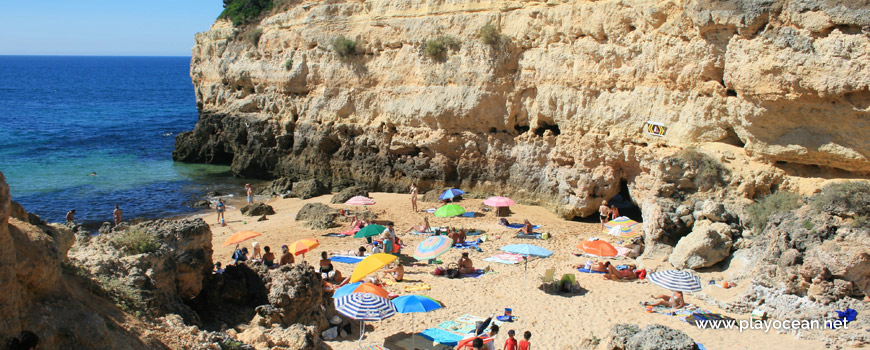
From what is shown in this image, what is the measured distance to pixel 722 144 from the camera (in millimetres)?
16172

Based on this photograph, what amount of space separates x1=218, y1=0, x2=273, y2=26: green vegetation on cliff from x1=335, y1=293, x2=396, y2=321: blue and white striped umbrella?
80.8 feet

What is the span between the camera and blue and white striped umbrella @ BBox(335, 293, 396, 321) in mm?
10164

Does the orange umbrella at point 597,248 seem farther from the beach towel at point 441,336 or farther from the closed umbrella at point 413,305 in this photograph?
the closed umbrella at point 413,305

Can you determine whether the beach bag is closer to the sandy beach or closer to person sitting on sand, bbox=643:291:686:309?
the sandy beach

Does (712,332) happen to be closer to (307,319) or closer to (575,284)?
(575,284)

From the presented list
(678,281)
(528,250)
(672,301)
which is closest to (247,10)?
(528,250)

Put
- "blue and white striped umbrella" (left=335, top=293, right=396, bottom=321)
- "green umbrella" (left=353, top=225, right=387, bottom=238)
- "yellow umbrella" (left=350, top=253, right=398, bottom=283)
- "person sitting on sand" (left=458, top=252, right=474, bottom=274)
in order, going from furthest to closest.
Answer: "green umbrella" (left=353, top=225, right=387, bottom=238)
"person sitting on sand" (left=458, top=252, right=474, bottom=274)
"yellow umbrella" (left=350, top=253, right=398, bottom=283)
"blue and white striped umbrella" (left=335, top=293, right=396, bottom=321)

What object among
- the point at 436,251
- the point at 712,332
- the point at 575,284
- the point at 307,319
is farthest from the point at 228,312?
the point at 712,332

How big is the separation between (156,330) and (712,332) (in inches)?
350

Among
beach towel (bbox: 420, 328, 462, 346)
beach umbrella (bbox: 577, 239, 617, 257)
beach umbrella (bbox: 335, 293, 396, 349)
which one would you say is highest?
beach umbrella (bbox: 577, 239, 617, 257)

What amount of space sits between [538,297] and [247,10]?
2513 centimetres

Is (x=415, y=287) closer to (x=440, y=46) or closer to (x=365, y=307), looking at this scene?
(x=365, y=307)

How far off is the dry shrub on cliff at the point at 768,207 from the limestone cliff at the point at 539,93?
64cm

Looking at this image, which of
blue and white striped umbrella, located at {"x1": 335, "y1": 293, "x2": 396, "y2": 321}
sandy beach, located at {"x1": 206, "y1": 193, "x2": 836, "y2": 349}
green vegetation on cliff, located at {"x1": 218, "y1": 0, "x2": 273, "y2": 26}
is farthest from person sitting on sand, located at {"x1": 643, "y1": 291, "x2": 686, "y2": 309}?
green vegetation on cliff, located at {"x1": 218, "y1": 0, "x2": 273, "y2": 26}
